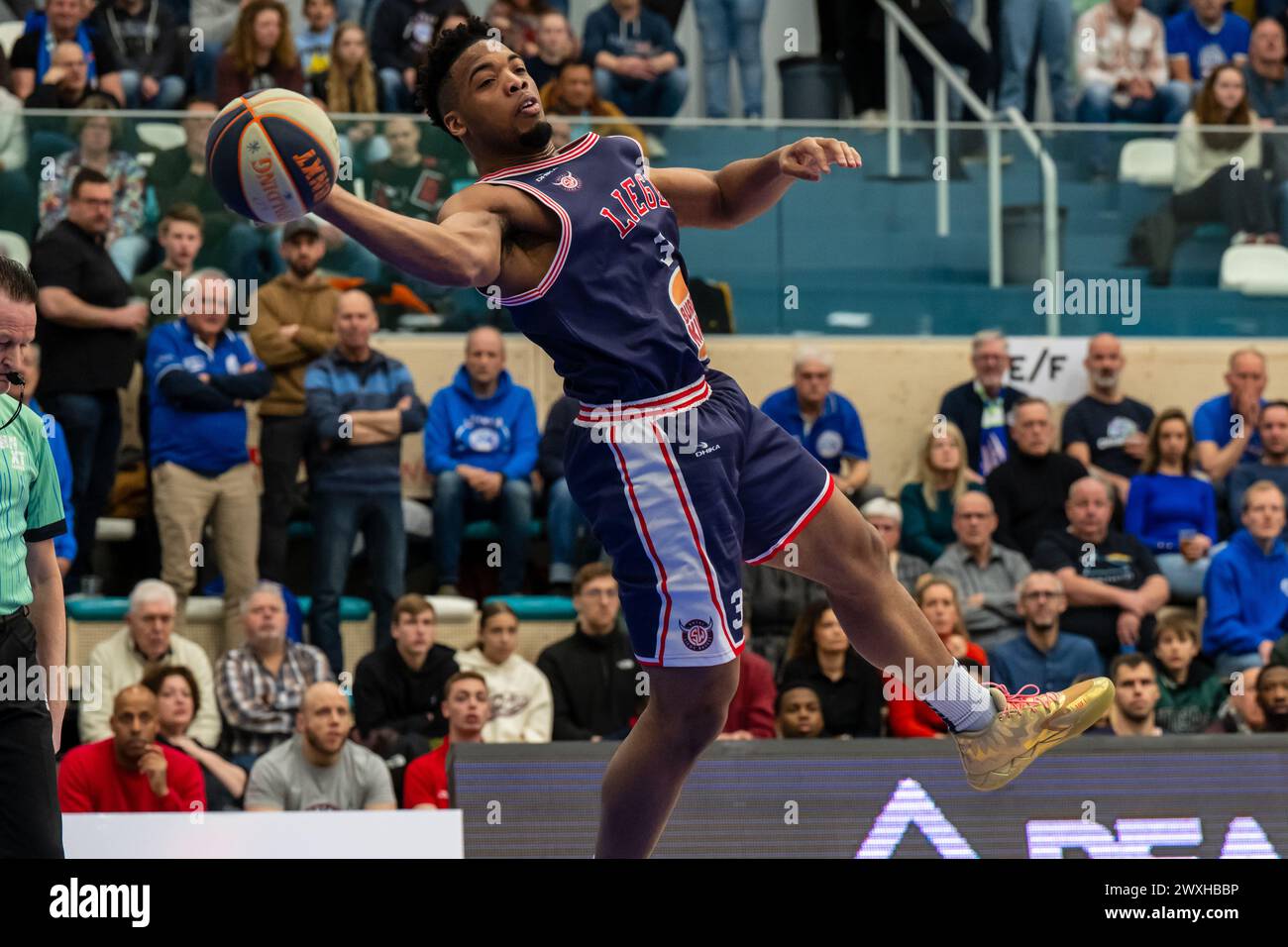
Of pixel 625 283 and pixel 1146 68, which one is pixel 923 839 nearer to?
pixel 625 283

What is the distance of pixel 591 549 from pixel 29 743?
6002 mm

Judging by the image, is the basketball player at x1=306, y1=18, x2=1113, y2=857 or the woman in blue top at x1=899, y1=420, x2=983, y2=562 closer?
the basketball player at x1=306, y1=18, x2=1113, y2=857

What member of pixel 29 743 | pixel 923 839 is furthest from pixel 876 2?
pixel 29 743

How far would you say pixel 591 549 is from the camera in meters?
10.5

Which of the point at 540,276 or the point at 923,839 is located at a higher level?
the point at 540,276

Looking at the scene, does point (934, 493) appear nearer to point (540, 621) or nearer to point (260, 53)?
point (540, 621)

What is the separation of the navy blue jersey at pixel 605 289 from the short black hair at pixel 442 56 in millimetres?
317

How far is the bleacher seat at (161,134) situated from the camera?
1052cm

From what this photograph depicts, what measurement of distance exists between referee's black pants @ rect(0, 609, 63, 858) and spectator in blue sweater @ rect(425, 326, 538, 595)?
5.66m

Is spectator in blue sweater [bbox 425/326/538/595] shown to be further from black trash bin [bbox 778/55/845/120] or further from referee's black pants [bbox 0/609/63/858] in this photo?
referee's black pants [bbox 0/609/63/858]

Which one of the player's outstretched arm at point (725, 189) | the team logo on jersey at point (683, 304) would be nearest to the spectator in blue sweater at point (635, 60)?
the player's outstretched arm at point (725, 189)

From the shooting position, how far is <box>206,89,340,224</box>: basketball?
4641mm

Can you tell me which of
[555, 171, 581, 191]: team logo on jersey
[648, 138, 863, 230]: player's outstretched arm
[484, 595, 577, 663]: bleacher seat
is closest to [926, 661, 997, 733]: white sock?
[648, 138, 863, 230]: player's outstretched arm
